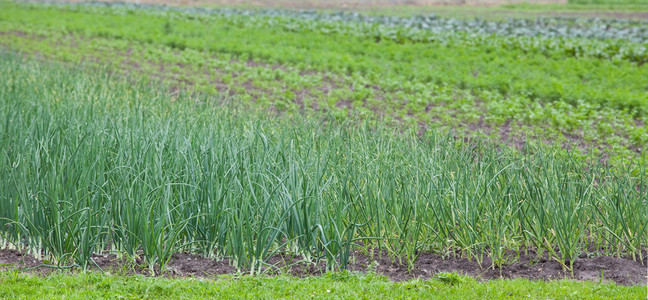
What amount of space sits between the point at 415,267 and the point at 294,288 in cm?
91

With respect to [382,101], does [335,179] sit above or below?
above

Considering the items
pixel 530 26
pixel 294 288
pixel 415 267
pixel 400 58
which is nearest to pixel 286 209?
pixel 294 288

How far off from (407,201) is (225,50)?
429 inches

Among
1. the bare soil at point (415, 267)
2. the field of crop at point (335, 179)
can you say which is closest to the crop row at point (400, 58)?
the field of crop at point (335, 179)

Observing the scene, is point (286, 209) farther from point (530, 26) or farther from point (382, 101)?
point (530, 26)

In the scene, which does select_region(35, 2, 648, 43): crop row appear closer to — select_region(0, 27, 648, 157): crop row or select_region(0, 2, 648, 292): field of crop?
select_region(0, 2, 648, 292): field of crop

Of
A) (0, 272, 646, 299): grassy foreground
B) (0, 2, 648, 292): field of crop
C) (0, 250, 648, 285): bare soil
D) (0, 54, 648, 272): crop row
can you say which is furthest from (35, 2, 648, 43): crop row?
(0, 272, 646, 299): grassy foreground

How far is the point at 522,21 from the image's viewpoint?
20109 millimetres

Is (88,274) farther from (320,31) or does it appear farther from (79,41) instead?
(320,31)

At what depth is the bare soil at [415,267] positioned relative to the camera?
3.84 m

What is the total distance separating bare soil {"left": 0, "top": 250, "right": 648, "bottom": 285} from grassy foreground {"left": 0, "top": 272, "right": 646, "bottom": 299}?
0.17 m

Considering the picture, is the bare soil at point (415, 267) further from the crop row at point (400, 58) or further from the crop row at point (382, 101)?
the crop row at point (400, 58)

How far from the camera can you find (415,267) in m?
4.00

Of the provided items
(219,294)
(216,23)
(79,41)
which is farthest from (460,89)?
(216,23)
